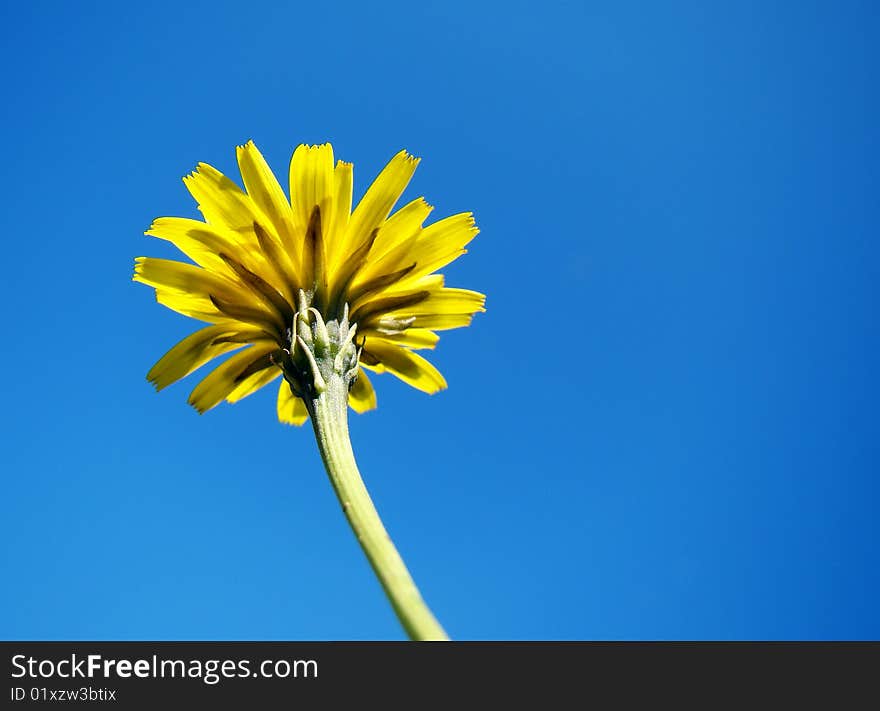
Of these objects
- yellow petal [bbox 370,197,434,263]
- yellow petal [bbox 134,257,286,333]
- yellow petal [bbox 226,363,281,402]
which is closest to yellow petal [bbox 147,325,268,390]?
yellow petal [bbox 134,257,286,333]

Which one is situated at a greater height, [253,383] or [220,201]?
[220,201]

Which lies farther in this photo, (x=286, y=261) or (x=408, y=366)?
(x=408, y=366)

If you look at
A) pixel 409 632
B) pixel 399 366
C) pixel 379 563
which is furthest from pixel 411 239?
pixel 409 632

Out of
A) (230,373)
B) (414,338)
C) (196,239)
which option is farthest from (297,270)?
(414,338)

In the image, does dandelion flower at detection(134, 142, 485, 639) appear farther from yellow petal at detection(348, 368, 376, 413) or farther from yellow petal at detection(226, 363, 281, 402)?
yellow petal at detection(348, 368, 376, 413)

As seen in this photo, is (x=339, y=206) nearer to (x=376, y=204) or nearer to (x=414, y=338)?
(x=376, y=204)

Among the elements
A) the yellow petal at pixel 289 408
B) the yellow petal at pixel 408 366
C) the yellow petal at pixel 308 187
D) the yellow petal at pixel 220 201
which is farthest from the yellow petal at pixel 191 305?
the yellow petal at pixel 408 366
